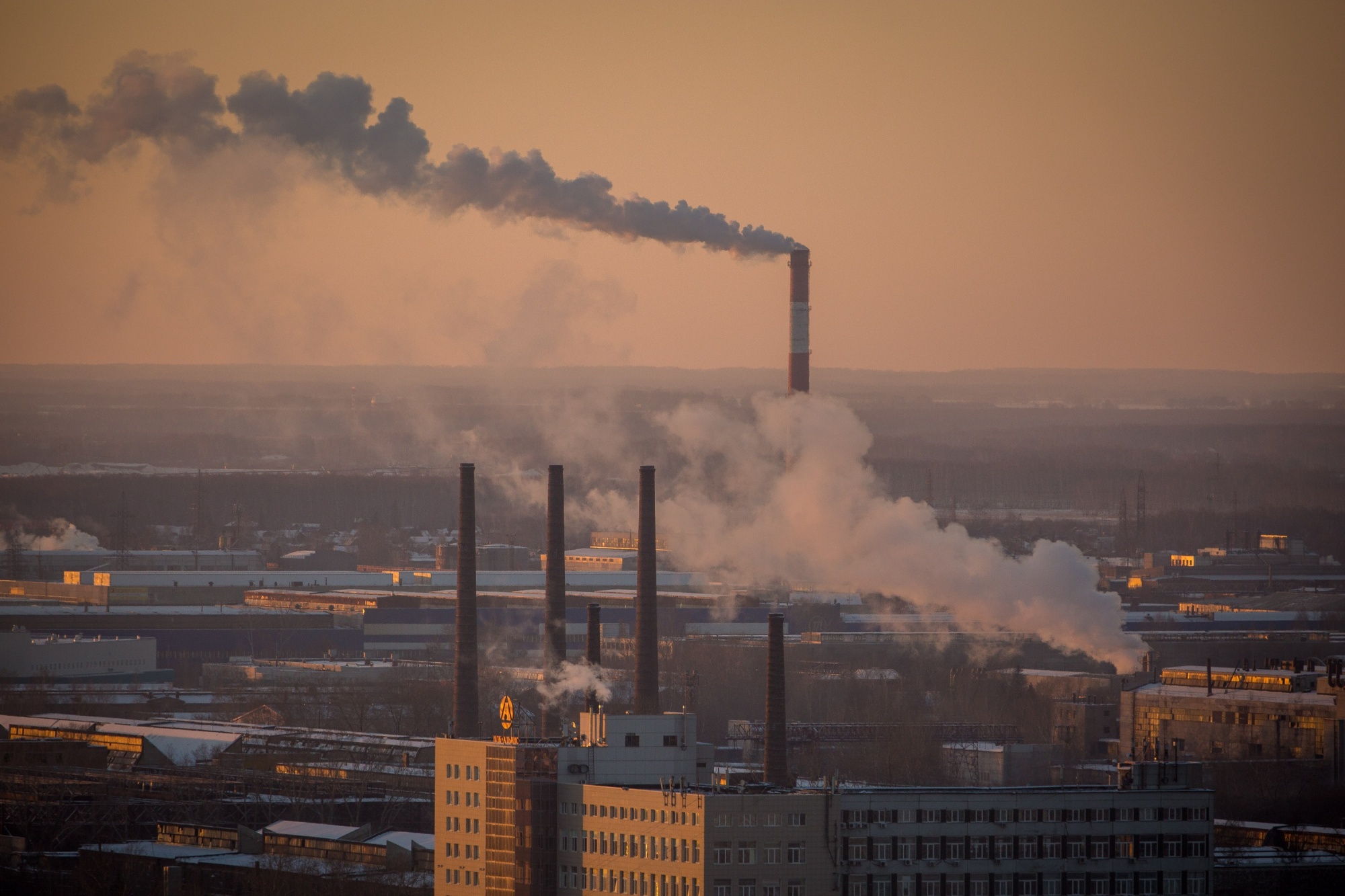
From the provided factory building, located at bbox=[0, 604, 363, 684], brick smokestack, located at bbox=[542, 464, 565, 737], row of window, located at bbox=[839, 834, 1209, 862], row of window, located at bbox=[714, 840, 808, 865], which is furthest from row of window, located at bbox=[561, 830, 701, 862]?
factory building, located at bbox=[0, 604, 363, 684]

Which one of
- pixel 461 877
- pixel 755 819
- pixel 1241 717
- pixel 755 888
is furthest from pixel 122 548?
pixel 755 888

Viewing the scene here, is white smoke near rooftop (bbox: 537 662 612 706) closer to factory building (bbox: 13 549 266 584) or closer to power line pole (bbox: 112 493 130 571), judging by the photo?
power line pole (bbox: 112 493 130 571)

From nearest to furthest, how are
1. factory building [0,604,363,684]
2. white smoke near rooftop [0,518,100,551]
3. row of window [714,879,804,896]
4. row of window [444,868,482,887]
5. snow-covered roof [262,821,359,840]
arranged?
row of window [714,879,804,896], row of window [444,868,482,887], snow-covered roof [262,821,359,840], factory building [0,604,363,684], white smoke near rooftop [0,518,100,551]

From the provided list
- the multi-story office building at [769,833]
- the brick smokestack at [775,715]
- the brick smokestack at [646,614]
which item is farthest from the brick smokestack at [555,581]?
the multi-story office building at [769,833]

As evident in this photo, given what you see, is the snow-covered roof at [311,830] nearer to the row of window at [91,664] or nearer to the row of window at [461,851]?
the row of window at [461,851]

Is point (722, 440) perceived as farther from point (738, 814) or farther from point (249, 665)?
point (738, 814)

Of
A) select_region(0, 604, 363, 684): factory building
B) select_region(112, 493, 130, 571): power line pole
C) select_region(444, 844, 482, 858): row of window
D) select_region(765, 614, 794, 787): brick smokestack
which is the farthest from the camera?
select_region(112, 493, 130, 571): power line pole

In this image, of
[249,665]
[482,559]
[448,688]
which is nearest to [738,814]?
[448,688]
